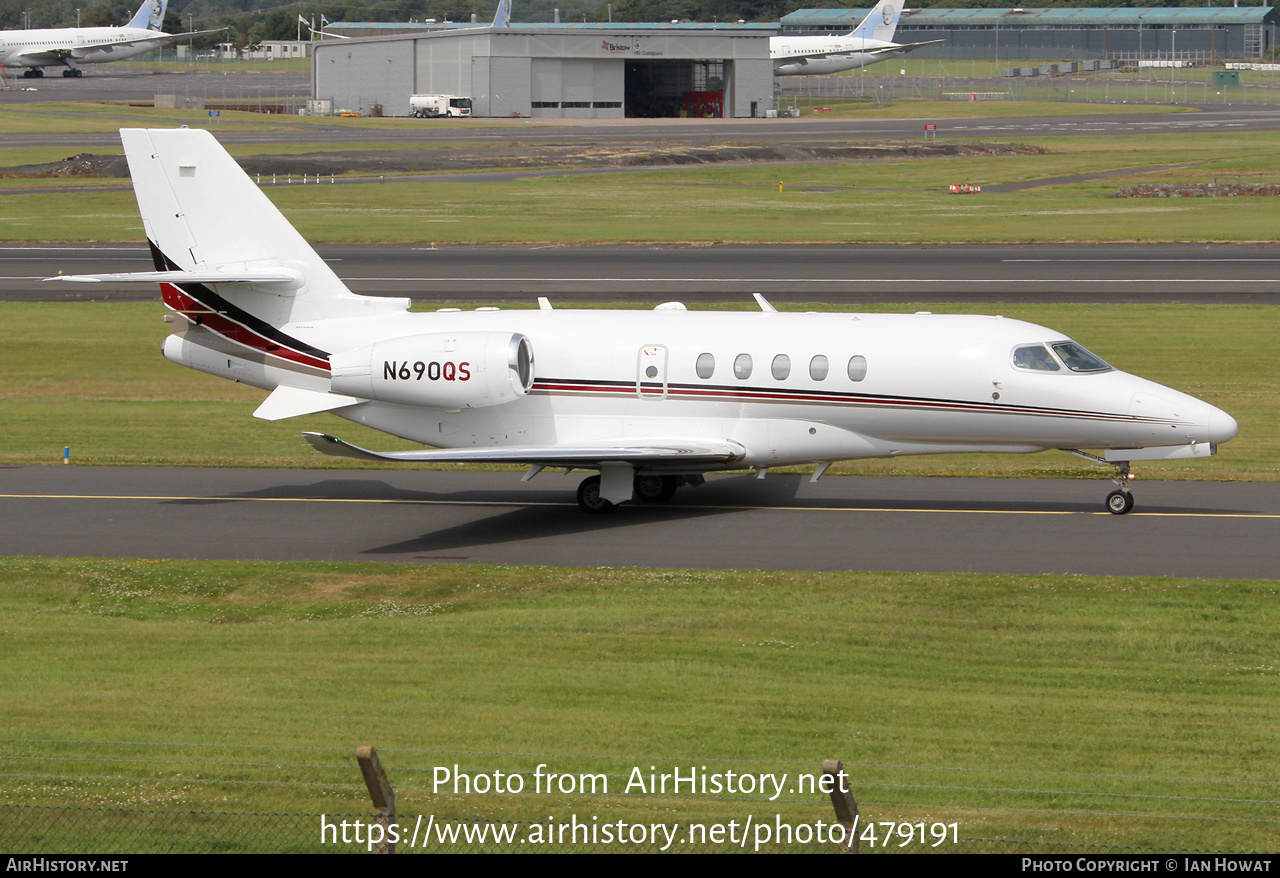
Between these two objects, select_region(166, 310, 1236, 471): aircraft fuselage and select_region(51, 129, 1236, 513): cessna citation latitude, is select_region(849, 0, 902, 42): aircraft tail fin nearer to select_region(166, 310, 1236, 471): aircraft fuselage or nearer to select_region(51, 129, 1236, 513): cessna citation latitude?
select_region(51, 129, 1236, 513): cessna citation latitude

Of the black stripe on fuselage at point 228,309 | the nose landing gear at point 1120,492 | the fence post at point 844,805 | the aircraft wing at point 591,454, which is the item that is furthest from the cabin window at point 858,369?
the fence post at point 844,805

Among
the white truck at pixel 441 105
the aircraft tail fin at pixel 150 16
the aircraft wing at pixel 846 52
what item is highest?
the aircraft tail fin at pixel 150 16

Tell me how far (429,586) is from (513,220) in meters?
48.0

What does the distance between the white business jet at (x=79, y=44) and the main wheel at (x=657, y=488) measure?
151 metres

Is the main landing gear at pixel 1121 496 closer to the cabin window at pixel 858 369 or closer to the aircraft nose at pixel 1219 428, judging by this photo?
the aircraft nose at pixel 1219 428

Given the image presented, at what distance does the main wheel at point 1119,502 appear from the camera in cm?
2325

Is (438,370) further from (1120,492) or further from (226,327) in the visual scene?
(1120,492)

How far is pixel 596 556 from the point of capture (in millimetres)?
21484

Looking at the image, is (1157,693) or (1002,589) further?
(1002,589)

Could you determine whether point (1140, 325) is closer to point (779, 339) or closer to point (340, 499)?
point (779, 339)

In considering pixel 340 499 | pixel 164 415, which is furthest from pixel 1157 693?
pixel 164 415

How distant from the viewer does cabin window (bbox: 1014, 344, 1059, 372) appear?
22625mm
